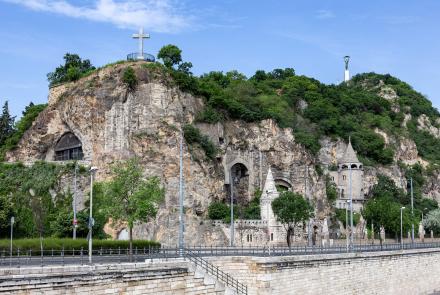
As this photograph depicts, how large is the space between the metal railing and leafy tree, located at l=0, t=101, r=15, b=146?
77.5 m

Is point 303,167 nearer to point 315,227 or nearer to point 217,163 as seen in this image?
point 315,227

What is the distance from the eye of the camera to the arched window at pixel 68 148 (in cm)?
8506

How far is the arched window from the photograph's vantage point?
8506cm

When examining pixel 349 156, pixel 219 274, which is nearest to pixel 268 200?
pixel 349 156

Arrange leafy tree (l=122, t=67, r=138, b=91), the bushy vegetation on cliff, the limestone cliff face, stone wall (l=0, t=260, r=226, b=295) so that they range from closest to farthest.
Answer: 1. stone wall (l=0, t=260, r=226, b=295)
2. the limestone cliff face
3. leafy tree (l=122, t=67, r=138, b=91)
4. the bushy vegetation on cliff

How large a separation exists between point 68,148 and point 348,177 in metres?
51.5

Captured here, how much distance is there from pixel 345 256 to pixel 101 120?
4485 cm

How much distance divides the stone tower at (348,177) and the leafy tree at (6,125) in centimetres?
5752

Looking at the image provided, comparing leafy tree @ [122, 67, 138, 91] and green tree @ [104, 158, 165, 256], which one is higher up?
leafy tree @ [122, 67, 138, 91]

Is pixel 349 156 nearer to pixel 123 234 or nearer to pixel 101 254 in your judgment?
pixel 123 234

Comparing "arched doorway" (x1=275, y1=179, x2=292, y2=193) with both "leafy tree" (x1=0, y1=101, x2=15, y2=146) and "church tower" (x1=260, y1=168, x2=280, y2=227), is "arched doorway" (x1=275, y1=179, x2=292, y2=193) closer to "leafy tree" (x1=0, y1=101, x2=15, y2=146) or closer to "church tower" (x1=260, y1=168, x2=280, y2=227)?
"church tower" (x1=260, y1=168, x2=280, y2=227)

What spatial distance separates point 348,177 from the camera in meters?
113

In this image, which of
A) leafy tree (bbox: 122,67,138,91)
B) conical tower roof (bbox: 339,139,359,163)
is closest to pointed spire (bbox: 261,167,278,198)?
leafy tree (bbox: 122,67,138,91)

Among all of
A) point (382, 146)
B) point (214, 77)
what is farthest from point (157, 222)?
point (382, 146)
